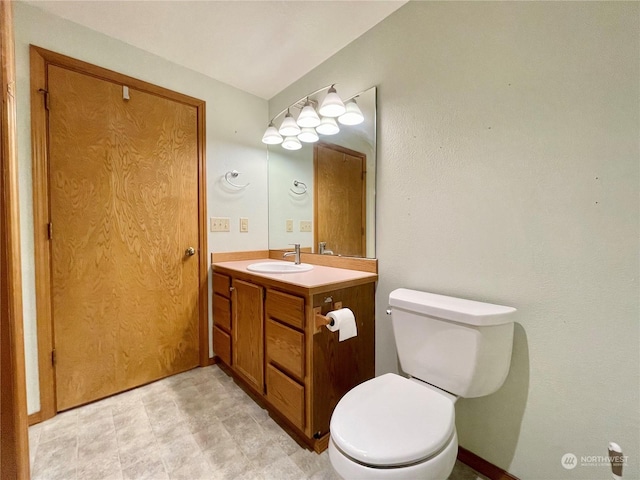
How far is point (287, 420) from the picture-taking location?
1457mm

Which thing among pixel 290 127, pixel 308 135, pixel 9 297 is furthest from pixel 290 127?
pixel 9 297

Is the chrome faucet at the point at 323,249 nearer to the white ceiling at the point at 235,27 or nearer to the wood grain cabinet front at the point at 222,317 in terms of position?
the wood grain cabinet front at the point at 222,317

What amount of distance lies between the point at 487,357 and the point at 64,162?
2.34 metres

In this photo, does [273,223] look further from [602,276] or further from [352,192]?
[602,276]

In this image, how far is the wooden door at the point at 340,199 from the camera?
170 centimetres

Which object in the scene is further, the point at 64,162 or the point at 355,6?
the point at 64,162

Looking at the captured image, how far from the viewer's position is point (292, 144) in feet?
7.14

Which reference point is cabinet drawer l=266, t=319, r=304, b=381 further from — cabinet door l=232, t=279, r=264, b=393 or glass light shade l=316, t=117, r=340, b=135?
glass light shade l=316, t=117, r=340, b=135

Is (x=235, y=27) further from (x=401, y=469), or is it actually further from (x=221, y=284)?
(x=401, y=469)

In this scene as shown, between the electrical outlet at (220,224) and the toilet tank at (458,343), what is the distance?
1.55 metres

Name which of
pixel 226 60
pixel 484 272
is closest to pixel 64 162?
pixel 226 60

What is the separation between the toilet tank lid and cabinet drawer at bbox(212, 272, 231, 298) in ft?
3.84

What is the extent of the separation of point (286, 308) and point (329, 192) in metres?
0.94

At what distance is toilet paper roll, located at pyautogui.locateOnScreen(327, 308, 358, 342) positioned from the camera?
1240mm
